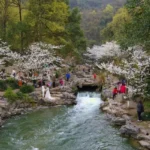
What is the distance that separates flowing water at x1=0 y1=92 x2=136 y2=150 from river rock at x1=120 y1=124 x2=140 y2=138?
0.48m

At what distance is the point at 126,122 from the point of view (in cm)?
1645

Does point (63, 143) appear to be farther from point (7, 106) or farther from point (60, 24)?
point (60, 24)

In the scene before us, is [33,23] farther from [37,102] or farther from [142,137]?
[142,137]

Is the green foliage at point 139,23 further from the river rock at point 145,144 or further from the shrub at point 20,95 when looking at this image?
the shrub at point 20,95

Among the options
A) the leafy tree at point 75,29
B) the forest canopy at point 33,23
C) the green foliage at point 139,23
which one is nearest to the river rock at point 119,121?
the green foliage at point 139,23

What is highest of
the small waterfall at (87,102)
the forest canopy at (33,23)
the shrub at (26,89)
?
the forest canopy at (33,23)

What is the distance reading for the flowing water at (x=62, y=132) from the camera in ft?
45.9

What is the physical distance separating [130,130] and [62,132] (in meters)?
4.18

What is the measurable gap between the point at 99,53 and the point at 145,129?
32776mm

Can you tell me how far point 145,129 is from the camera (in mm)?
14898

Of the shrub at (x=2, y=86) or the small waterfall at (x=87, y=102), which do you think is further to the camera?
the shrub at (x=2, y=86)

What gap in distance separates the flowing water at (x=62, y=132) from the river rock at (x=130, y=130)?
0.48 metres

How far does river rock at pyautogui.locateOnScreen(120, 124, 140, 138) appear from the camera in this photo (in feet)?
48.2

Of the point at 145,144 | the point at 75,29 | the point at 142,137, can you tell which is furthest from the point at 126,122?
the point at 75,29
